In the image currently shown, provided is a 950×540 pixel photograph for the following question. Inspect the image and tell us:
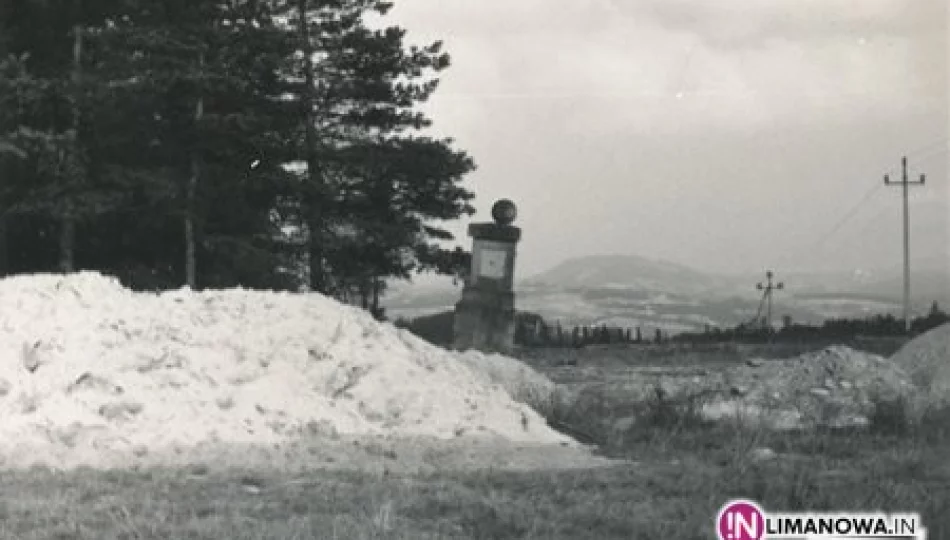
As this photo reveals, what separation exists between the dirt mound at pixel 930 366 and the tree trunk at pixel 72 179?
56.3 feet

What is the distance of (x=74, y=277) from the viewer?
1434 cm

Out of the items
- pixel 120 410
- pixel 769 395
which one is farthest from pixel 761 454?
pixel 120 410

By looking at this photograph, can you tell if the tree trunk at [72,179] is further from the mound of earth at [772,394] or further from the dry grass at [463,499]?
the dry grass at [463,499]

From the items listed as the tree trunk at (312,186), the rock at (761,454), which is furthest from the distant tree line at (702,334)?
the rock at (761,454)

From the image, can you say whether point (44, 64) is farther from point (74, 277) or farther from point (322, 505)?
point (322, 505)

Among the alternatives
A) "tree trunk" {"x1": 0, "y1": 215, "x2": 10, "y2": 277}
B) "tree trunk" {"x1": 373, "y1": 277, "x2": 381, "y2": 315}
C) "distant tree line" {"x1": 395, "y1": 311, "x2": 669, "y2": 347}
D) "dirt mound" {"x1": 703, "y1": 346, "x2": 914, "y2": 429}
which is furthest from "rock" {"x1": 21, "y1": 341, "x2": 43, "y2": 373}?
"tree trunk" {"x1": 373, "y1": 277, "x2": 381, "y2": 315}

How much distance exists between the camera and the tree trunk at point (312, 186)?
1239 inches

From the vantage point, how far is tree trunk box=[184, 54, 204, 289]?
2986 cm

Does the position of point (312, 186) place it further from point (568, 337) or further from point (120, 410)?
point (120, 410)

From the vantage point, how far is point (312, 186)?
30984 mm

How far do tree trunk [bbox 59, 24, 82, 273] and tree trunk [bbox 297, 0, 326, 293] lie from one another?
5154mm

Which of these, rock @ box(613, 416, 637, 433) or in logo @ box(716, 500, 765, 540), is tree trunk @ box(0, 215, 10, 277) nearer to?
rock @ box(613, 416, 637, 433)

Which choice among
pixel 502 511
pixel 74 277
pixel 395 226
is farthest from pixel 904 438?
A: pixel 395 226

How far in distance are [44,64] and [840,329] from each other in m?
20.5
